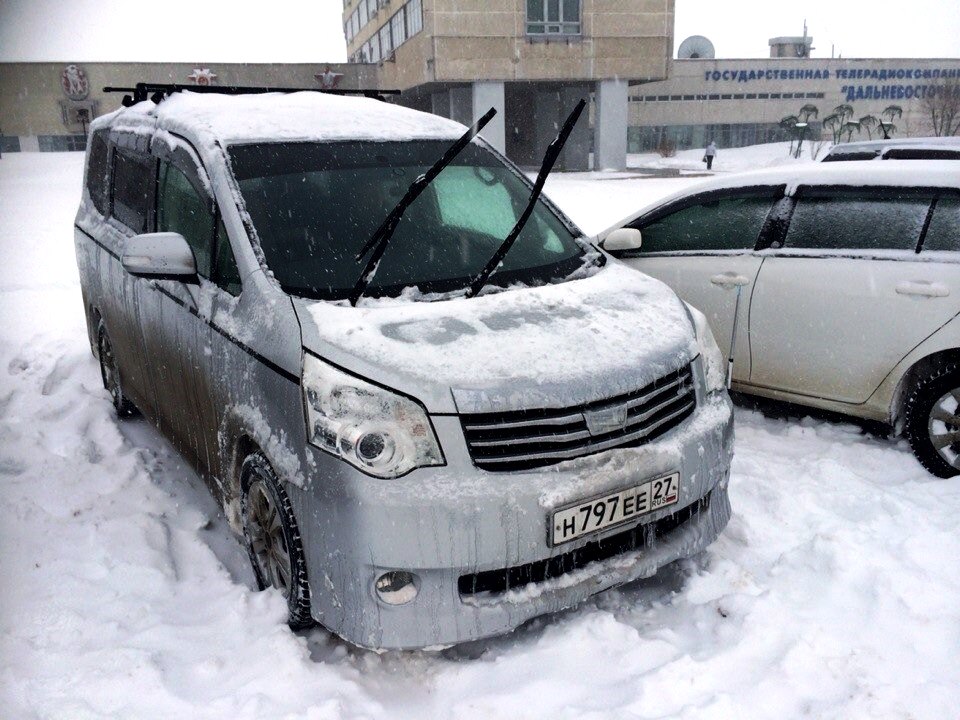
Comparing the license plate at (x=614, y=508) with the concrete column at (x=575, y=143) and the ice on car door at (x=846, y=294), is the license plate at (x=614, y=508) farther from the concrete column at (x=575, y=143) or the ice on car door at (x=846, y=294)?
the concrete column at (x=575, y=143)

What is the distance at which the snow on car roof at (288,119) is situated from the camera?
3.46 m

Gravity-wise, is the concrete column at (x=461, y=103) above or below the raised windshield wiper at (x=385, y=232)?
above

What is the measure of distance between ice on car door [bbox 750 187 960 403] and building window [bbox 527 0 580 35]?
3212 cm

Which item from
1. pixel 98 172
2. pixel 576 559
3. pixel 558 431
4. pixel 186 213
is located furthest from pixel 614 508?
pixel 98 172

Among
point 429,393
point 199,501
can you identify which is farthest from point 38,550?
point 429,393

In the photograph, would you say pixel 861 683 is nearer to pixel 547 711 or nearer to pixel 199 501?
pixel 547 711

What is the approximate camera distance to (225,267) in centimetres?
304

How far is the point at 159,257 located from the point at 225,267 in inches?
10.1

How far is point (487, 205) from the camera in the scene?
377 centimetres

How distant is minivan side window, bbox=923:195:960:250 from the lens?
3926mm

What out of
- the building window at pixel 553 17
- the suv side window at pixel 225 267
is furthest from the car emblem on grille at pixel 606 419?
the building window at pixel 553 17

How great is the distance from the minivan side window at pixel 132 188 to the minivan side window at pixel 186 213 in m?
0.23

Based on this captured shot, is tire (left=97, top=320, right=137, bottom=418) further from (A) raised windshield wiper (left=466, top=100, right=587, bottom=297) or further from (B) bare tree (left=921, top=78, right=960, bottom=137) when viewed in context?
(B) bare tree (left=921, top=78, right=960, bottom=137)

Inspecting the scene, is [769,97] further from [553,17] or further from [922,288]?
[922,288]
